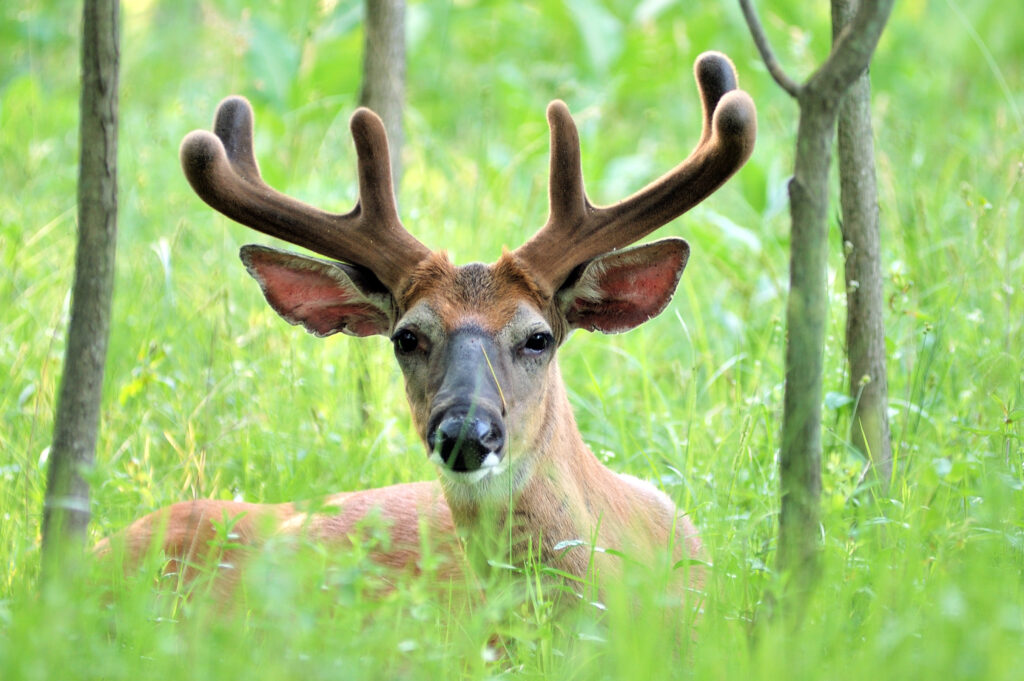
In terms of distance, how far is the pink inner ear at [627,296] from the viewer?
4.04 m

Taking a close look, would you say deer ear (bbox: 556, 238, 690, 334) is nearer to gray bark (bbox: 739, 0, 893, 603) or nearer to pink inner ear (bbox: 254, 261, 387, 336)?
pink inner ear (bbox: 254, 261, 387, 336)

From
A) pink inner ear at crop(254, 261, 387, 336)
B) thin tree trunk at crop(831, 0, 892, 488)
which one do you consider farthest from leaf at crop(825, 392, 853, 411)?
pink inner ear at crop(254, 261, 387, 336)

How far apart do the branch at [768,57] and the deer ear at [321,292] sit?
5.23 ft

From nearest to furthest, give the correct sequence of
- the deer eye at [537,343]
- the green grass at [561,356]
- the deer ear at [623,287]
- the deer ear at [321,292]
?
the green grass at [561,356] < the deer eye at [537,343] < the deer ear at [623,287] < the deer ear at [321,292]

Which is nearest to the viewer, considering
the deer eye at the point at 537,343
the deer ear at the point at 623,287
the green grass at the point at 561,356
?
the green grass at the point at 561,356

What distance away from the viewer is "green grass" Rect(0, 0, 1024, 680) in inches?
104

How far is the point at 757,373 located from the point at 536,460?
1.15m

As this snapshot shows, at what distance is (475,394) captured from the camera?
345 centimetres

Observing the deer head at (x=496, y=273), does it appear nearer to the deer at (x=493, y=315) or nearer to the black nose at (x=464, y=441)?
the deer at (x=493, y=315)

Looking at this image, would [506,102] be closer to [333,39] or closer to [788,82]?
[333,39]

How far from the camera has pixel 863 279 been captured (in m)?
4.05

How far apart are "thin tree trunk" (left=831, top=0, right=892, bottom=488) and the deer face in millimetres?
584

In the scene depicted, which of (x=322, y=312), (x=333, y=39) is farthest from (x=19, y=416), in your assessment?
(x=333, y=39)

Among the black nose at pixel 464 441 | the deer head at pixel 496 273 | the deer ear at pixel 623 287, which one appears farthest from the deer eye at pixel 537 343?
the black nose at pixel 464 441
